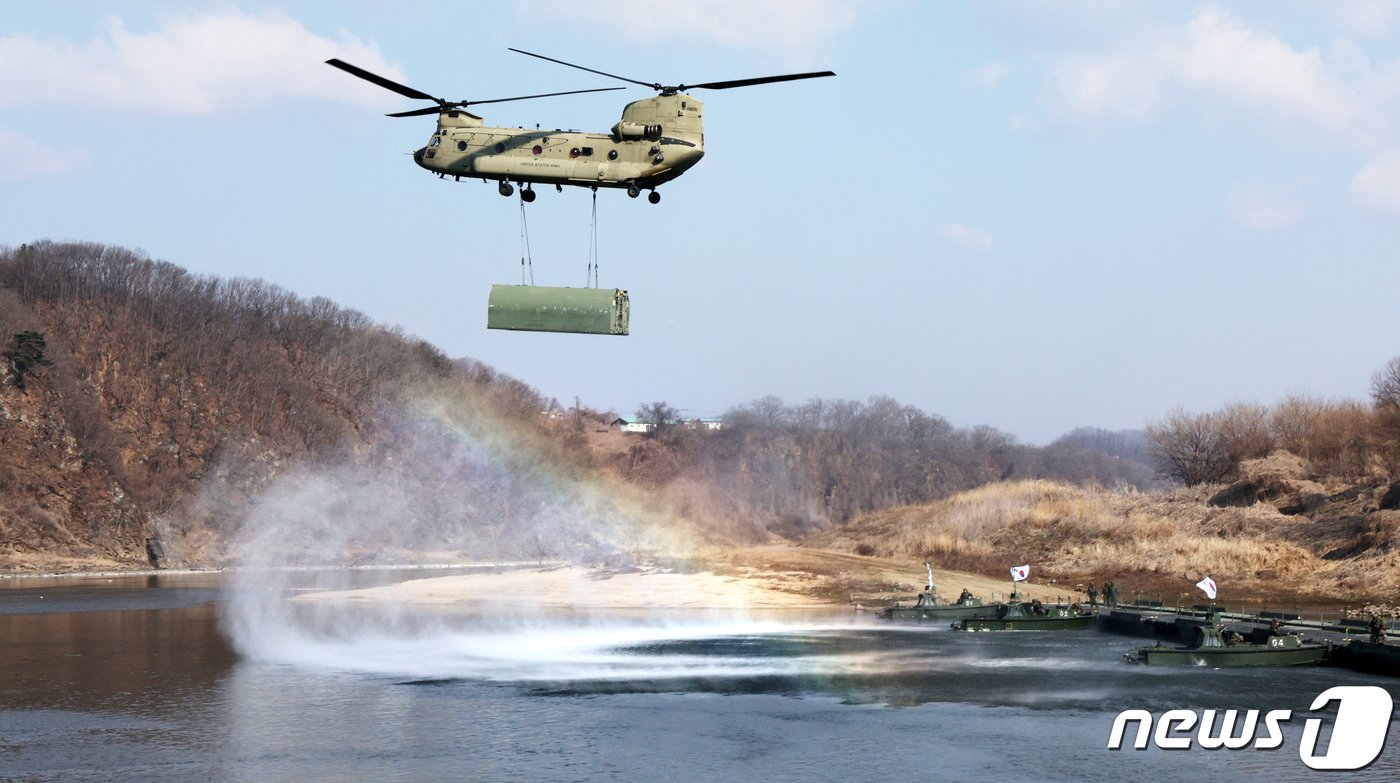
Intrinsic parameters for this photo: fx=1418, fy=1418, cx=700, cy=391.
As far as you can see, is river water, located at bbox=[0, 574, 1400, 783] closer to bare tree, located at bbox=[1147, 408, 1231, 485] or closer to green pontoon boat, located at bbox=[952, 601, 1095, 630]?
green pontoon boat, located at bbox=[952, 601, 1095, 630]

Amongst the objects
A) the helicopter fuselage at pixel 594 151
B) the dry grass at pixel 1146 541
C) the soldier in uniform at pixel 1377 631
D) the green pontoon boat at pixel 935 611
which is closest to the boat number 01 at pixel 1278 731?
the soldier in uniform at pixel 1377 631

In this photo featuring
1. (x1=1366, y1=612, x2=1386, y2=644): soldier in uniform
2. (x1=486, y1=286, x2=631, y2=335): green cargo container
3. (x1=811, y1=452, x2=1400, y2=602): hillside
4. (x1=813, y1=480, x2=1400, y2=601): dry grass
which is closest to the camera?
(x1=486, y1=286, x2=631, y2=335): green cargo container

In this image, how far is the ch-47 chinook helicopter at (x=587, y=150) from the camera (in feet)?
145

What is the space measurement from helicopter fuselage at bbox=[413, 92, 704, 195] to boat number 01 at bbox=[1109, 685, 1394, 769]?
22110mm

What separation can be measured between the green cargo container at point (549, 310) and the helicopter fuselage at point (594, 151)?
12.3ft

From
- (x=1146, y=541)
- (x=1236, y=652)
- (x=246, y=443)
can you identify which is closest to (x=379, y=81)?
(x=1236, y=652)

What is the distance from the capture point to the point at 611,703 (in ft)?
162

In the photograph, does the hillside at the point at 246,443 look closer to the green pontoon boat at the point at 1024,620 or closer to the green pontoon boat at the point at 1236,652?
the green pontoon boat at the point at 1024,620

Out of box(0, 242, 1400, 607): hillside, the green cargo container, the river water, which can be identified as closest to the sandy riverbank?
box(0, 242, 1400, 607): hillside

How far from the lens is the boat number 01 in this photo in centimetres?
3950

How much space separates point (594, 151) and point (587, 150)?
0.22m

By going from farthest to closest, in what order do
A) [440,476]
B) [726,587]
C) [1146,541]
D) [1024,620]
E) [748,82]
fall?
1. [440,476]
2. [1146,541]
3. [726,587]
4. [1024,620]
5. [748,82]

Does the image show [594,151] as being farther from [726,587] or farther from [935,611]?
[726,587]

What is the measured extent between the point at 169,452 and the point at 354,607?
233 feet
